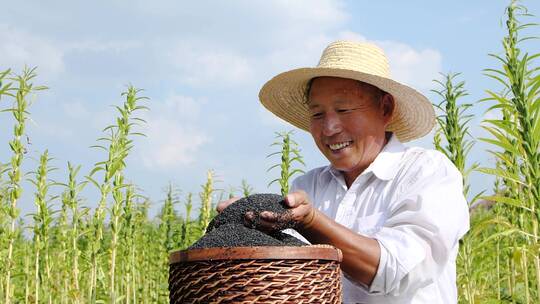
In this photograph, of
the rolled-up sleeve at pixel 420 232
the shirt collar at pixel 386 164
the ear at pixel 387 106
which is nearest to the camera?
the rolled-up sleeve at pixel 420 232

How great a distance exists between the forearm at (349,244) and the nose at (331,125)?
0.56 meters

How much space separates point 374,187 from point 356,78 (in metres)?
0.43

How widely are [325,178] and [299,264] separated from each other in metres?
1.20

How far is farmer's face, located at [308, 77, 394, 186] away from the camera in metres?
2.65

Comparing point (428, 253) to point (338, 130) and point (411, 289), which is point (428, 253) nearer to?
point (411, 289)

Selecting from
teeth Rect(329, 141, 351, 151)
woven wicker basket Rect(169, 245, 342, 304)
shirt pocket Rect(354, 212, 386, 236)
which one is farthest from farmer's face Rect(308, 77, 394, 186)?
woven wicker basket Rect(169, 245, 342, 304)

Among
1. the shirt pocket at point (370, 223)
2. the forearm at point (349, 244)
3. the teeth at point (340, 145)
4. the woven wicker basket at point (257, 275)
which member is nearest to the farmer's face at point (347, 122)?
the teeth at point (340, 145)

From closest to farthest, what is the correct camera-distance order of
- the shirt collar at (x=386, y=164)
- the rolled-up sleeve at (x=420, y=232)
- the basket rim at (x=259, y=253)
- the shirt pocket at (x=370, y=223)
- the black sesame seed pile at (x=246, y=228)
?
the basket rim at (x=259, y=253) → the black sesame seed pile at (x=246, y=228) → the rolled-up sleeve at (x=420, y=232) → the shirt pocket at (x=370, y=223) → the shirt collar at (x=386, y=164)

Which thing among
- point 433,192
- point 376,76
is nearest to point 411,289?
point 433,192

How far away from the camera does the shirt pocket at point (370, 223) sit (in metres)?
2.55

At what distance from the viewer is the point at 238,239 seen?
195 centimetres

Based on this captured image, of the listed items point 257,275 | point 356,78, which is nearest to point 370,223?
point 356,78

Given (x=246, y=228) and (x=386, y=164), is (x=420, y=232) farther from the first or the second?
(x=246, y=228)

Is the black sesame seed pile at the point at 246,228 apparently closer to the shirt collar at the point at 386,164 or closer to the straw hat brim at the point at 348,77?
the shirt collar at the point at 386,164
